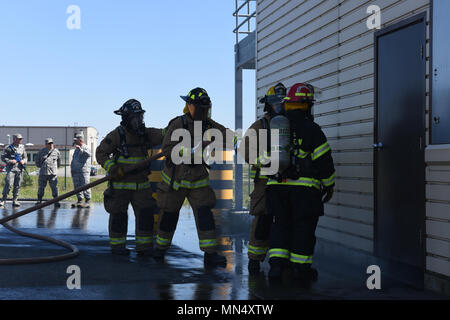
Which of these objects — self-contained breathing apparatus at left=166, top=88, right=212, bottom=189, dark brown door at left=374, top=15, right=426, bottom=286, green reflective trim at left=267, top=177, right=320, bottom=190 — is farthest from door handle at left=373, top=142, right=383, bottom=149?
self-contained breathing apparatus at left=166, top=88, right=212, bottom=189

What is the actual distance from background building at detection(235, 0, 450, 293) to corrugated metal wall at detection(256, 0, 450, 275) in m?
0.01

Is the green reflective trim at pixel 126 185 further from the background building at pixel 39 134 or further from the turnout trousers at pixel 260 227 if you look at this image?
the background building at pixel 39 134

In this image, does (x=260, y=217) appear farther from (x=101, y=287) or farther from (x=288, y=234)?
(x=101, y=287)

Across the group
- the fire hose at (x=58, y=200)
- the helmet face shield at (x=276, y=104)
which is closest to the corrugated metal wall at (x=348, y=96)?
the helmet face shield at (x=276, y=104)

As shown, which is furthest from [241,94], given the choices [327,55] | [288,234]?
[288,234]

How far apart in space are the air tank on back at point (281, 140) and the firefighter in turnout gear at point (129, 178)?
2369 mm

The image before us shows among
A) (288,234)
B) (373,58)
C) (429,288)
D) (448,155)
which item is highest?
(373,58)

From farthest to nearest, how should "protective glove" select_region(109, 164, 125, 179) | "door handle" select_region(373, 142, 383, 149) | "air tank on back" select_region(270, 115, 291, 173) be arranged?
"protective glove" select_region(109, 164, 125, 179) → "door handle" select_region(373, 142, 383, 149) → "air tank on back" select_region(270, 115, 291, 173)

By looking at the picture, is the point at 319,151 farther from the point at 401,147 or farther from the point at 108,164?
the point at 108,164

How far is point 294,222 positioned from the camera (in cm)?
584

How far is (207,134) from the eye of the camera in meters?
7.07

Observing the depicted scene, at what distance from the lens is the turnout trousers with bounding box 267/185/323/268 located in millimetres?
5754

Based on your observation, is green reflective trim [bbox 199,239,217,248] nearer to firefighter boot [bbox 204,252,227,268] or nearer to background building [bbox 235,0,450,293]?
firefighter boot [bbox 204,252,227,268]
